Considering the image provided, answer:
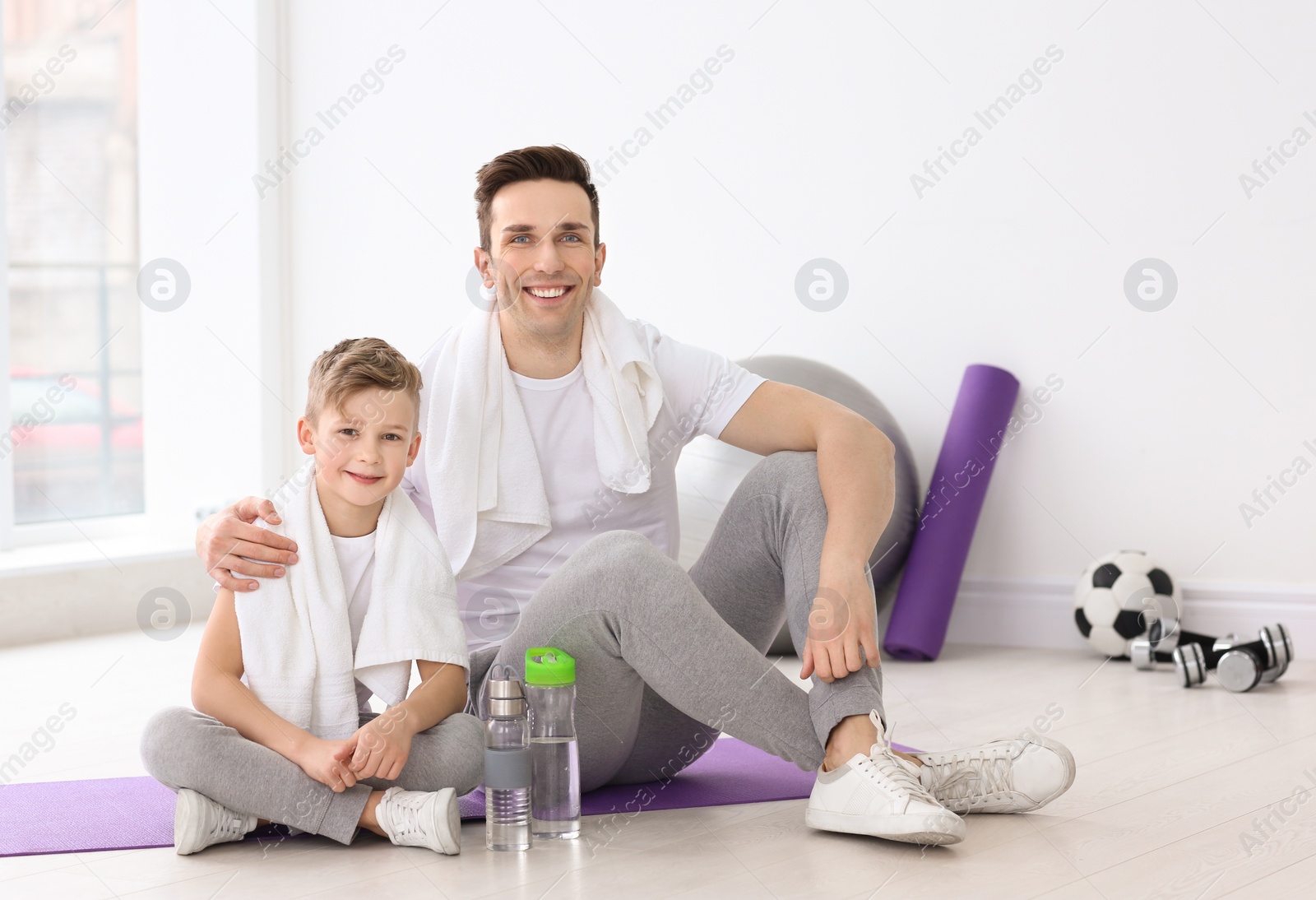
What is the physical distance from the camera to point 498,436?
1.59 m

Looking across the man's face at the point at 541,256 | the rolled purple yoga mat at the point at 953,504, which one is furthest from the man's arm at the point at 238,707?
the rolled purple yoga mat at the point at 953,504

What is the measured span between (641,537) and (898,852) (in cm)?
43

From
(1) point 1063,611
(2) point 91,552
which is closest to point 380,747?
(1) point 1063,611

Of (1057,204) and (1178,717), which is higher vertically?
(1057,204)

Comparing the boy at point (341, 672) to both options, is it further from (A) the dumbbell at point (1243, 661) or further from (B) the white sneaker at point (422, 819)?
(A) the dumbbell at point (1243, 661)

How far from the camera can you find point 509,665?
4.63 feet

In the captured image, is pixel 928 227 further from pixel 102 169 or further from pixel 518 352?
pixel 102 169

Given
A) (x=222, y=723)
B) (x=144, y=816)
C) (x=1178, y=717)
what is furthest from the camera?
(x=1178, y=717)

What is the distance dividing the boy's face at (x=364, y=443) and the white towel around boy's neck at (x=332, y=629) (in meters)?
0.05

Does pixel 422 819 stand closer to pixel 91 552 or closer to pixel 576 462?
pixel 576 462

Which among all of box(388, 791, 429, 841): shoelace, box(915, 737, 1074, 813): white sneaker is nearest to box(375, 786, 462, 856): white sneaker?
box(388, 791, 429, 841): shoelace

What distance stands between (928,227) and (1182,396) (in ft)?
2.13

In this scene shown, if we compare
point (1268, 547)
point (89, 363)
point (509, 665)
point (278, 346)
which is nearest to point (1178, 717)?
point (1268, 547)

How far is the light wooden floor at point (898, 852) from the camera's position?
1268 millimetres
